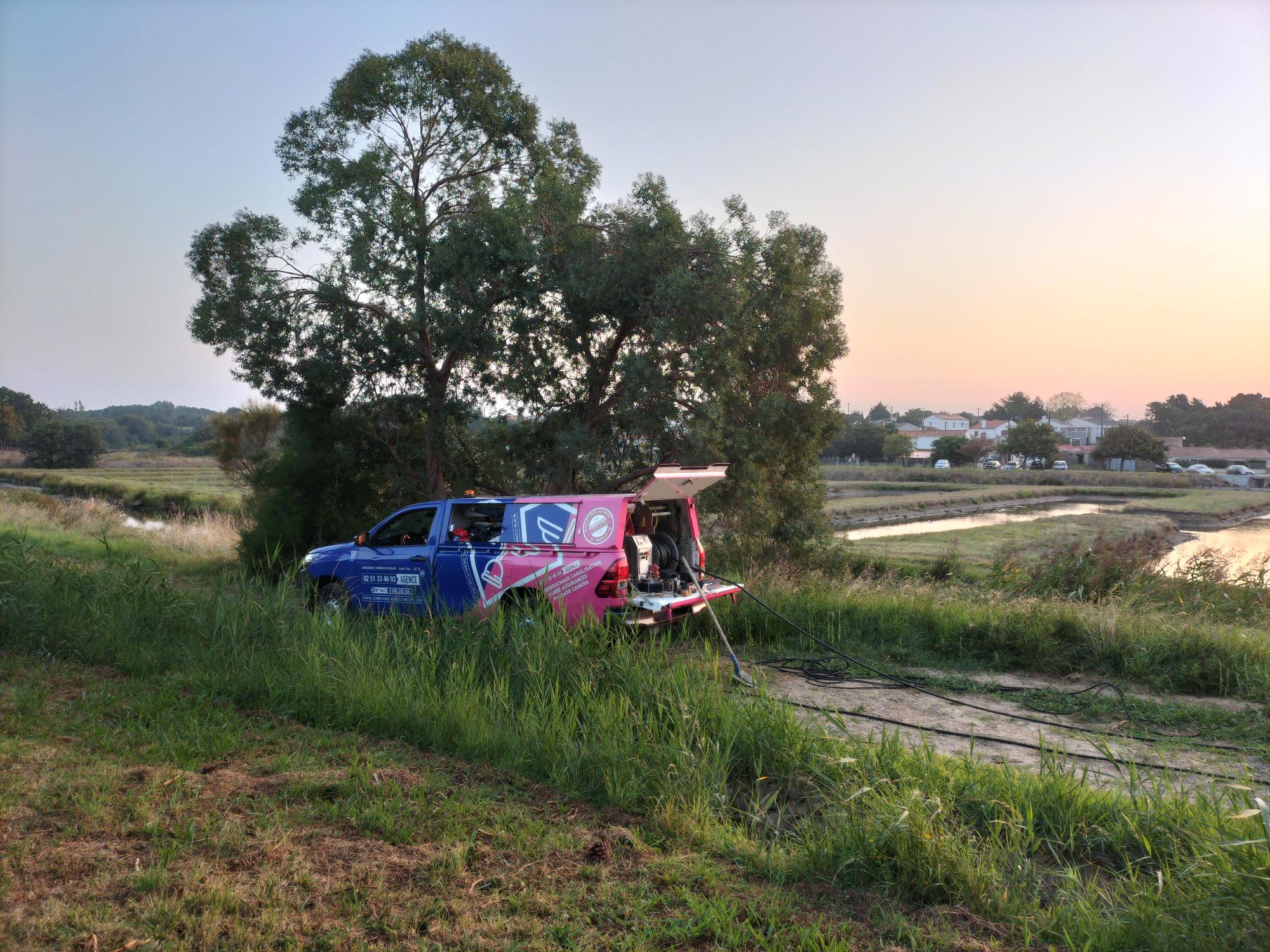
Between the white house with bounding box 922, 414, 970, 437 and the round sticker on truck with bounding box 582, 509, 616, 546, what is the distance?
177m

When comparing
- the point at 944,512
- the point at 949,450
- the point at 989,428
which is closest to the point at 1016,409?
the point at 989,428

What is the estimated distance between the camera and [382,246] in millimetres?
15312

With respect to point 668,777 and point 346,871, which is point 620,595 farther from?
point 346,871

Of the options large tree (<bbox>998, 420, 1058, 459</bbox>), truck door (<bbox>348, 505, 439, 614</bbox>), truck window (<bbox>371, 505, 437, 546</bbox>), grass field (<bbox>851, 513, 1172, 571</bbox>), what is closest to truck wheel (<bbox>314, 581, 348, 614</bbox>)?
truck door (<bbox>348, 505, 439, 614</bbox>)

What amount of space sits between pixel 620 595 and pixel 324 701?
2.99m

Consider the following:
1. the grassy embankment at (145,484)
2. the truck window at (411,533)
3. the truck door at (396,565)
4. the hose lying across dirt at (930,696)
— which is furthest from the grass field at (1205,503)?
the grassy embankment at (145,484)

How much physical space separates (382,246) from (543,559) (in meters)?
9.28

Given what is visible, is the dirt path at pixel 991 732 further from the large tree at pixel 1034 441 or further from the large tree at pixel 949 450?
the large tree at pixel 949 450

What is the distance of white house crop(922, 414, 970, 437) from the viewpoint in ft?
579

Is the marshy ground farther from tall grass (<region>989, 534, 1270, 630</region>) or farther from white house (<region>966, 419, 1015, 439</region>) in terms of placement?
white house (<region>966, 419, 1015, 439</region>)

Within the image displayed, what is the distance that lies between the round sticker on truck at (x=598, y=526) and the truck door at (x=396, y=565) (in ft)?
7.13

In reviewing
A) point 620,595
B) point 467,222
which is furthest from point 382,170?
point 620,595

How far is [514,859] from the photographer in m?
3.90

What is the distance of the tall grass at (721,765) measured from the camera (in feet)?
11.6
